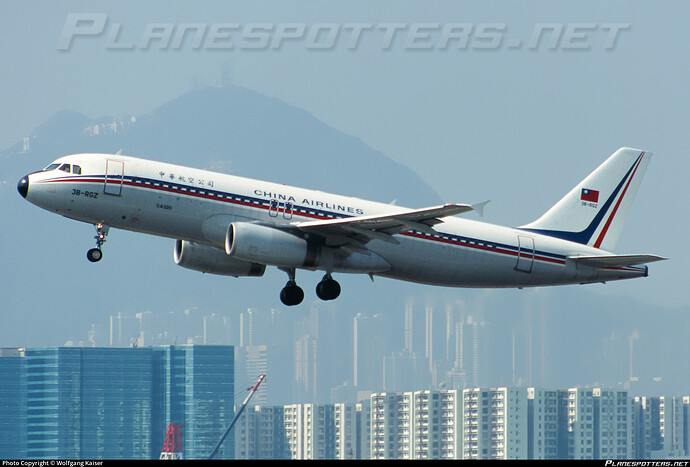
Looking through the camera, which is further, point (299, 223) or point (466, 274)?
point (466, 274)

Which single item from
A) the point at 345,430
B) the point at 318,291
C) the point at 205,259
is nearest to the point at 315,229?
the point at 318,291

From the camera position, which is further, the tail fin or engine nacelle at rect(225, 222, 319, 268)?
the tail fin

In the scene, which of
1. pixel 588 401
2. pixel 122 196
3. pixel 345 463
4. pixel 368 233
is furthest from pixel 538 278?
pixel 588 401

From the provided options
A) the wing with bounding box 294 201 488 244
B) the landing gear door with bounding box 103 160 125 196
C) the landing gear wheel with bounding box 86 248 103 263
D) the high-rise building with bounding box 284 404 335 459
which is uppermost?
the landing gear door with bounding box 103 160 125 196

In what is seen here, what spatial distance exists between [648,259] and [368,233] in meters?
12.6

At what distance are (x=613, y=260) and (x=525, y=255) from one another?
4032mm

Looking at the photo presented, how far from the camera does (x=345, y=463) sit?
3422 cm

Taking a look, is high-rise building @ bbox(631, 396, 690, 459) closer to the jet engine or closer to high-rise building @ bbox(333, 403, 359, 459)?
high-rise building @ bbox(333, 403, 359, 459)

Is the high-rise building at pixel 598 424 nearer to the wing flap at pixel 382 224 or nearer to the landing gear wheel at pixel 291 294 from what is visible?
the landing gear wheel at pixel 291 294

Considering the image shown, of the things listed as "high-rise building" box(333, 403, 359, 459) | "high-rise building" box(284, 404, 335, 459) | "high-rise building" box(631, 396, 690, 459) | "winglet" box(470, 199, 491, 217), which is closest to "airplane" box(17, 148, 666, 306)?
"winglet" box(470, 199, 491, 217)

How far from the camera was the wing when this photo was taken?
1919 inches

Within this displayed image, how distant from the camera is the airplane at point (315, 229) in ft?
164

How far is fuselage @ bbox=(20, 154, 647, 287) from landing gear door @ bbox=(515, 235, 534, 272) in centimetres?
5

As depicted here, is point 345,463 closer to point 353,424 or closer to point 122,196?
point 122,196
